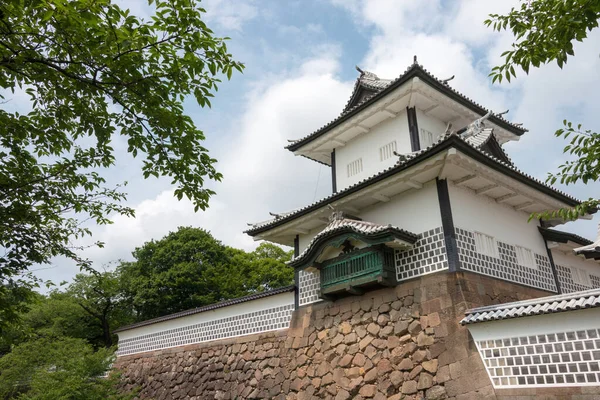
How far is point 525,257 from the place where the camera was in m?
10.4

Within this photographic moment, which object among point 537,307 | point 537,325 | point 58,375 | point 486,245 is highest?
point 486,245

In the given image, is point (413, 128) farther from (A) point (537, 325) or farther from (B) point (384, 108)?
(A) point (537, 325)

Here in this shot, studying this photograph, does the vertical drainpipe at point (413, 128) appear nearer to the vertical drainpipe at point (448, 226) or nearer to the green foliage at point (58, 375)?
the vertical drainpipe at point (448, 226)

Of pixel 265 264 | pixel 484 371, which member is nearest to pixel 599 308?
pixel 484 371

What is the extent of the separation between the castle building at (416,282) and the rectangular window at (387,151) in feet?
0.19

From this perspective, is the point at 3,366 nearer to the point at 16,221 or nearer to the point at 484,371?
the point at 16,221

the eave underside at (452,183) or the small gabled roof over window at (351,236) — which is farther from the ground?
the eave underside at (452,183)

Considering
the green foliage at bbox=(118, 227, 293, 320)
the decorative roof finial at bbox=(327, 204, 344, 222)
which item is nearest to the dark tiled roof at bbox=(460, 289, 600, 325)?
the decorative roof finial at bbox=(327, 204, 344, 222)

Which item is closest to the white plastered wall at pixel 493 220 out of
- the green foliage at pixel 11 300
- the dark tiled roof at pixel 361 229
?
the dark tiled roof at pixel 361 229

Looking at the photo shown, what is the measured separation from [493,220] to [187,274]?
64.0ft

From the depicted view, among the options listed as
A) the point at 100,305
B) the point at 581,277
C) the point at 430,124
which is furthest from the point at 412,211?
the point at 100,305

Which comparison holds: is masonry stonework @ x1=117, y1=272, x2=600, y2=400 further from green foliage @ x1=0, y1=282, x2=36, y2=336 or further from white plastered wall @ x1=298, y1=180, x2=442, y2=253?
green foliage @ x1=0, y1=282, x2=36, y2=336

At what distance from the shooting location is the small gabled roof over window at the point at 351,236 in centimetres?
895

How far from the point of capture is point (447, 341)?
7.98 m
